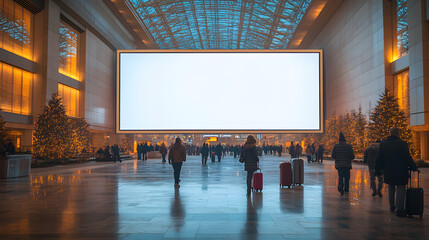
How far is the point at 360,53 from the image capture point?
41719 mm

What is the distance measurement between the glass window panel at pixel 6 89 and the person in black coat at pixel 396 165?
30681 millimetres

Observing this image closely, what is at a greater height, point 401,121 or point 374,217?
point 401,121

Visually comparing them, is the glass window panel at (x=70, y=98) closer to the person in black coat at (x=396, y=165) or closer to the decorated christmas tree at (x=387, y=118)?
the decorated christmas tree at (x=387, y=118)

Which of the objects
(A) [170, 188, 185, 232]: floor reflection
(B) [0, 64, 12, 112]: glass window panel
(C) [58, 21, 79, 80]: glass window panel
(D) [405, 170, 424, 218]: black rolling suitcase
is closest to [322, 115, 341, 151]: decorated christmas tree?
(C) [58, 21, 79, 80]: glass window panel

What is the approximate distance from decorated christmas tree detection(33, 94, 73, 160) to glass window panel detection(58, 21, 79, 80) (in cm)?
1232

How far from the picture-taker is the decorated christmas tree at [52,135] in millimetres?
28891

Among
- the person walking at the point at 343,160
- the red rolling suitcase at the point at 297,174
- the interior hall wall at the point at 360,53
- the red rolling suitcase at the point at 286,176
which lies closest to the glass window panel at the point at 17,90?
the red rolling suitcase at the point at 286,176

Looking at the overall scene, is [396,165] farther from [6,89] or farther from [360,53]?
[360,53]

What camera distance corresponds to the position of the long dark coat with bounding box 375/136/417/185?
7.59m

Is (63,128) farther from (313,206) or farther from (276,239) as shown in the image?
(276,239)

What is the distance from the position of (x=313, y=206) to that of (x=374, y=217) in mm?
1572

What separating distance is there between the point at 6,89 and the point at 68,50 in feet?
39.0

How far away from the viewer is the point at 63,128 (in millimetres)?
29969

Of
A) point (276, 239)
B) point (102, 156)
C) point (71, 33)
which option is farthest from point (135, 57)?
point (276, 239)
